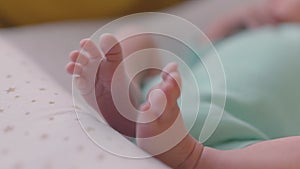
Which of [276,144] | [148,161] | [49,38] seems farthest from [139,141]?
[49,38]

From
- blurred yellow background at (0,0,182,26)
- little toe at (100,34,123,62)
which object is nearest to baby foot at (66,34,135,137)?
little toe at (100,34,123,62)

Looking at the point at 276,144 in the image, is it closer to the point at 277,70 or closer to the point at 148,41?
the point at 277,70

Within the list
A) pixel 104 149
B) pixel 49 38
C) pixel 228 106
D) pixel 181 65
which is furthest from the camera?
pixel 49 38

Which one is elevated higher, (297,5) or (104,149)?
(297,5)

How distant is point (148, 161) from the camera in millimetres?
521

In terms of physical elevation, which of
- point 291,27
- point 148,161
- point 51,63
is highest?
point 291,27

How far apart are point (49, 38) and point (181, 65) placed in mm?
258

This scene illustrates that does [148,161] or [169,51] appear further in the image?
[169,51]

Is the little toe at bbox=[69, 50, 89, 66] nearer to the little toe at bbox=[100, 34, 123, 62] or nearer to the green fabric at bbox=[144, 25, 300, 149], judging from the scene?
the little toe at bbox=[100, 34, 123, 62]

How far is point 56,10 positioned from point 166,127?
23.0 inches

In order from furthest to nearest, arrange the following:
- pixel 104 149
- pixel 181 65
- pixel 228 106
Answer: pixel 181 65
pixel 228 106
pixel 104 149

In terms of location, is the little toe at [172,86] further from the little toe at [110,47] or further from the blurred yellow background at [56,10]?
the blurred yellow background at [56,10]

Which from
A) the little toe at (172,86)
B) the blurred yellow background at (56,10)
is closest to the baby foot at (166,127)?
the little toe at (172,86)

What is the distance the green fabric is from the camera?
26.5 inches
